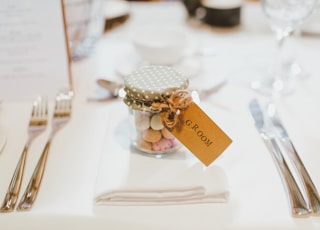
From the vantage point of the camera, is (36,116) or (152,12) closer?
(36,116)

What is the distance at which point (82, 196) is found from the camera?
21.0 inches

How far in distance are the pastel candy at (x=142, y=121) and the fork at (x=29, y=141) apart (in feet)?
0.57

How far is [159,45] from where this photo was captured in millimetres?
858

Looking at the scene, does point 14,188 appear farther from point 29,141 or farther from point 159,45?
point 159,45

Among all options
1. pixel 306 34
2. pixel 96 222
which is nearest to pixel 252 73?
pixel 306 34

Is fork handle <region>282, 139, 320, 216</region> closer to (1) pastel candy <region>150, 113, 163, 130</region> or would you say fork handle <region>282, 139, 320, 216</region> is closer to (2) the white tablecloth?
(2) the white tablecloth

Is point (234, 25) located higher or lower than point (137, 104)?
lower

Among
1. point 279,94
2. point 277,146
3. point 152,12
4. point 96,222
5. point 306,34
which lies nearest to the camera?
point 96,222

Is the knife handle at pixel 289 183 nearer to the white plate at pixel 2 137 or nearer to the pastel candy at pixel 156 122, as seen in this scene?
the pastel candy at pixel 156 122

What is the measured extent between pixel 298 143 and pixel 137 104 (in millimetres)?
266

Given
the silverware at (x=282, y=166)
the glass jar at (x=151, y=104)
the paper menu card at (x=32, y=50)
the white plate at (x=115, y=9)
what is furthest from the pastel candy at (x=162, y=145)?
the white plate at (x=115, y=9)

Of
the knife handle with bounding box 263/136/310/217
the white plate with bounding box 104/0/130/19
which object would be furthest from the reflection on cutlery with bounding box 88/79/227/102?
the white plate with bounding box 104/0/130/19

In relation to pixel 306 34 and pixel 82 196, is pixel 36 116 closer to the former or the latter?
pixel 82 196

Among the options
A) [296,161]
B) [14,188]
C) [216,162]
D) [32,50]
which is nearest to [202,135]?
[216,162]
